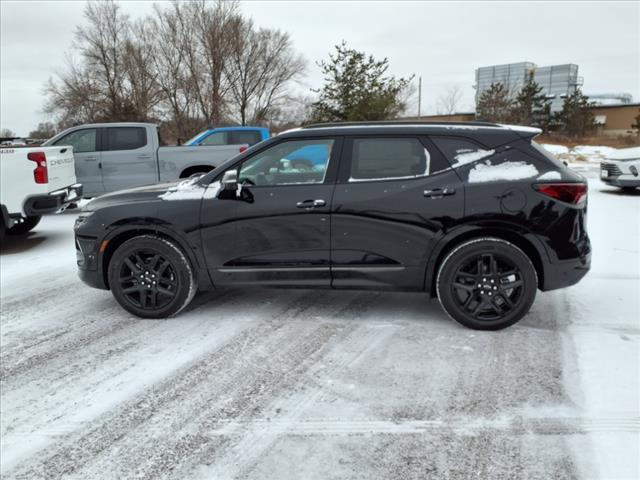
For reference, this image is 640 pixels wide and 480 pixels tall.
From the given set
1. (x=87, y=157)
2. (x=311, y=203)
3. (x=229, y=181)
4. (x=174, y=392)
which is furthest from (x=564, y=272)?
(x=87, y=157)

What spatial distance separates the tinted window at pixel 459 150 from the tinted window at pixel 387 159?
0.48ft

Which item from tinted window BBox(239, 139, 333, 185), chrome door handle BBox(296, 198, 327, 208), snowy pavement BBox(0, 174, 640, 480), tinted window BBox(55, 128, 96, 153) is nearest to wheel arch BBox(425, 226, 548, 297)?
snowy pavement BBox(0, 174, 640, 480)

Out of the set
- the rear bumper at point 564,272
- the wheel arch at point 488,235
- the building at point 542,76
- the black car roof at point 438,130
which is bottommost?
the rear bumper at point 564,272

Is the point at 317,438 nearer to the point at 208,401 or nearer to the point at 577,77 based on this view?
the point at 208,401

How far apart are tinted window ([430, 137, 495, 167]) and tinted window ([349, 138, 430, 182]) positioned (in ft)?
0.48

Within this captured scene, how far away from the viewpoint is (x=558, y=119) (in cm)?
5309

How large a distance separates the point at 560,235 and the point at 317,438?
8.26ft

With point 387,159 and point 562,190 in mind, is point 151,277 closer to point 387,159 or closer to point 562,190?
Result: point 387,159

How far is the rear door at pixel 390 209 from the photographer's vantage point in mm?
4070

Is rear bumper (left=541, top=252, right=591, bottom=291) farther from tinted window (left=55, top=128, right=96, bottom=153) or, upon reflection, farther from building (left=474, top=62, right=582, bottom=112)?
building (left=474, top=62, right=582, bottom=112)

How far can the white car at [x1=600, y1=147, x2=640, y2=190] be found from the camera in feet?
39.8

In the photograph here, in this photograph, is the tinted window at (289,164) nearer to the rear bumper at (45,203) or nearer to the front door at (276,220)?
the front door at (276,220)

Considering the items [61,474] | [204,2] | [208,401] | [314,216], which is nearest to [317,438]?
[208,401]

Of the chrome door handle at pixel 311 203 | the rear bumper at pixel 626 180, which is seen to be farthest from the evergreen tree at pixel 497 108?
the chrome door handle at pixel 311 203
